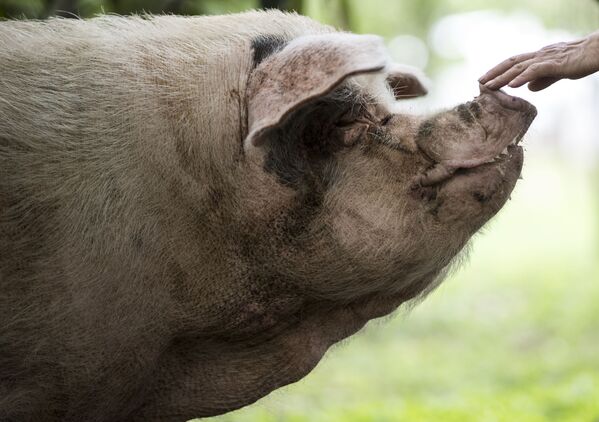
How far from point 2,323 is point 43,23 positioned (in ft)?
3.41

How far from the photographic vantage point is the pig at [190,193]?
3.54 m

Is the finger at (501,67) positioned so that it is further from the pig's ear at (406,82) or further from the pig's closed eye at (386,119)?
the pig's ear at (406,82)

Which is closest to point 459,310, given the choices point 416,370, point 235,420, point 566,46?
point 416,370

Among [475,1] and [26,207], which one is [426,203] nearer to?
[26,207]

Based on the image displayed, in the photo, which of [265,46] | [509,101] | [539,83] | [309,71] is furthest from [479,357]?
[309,71]

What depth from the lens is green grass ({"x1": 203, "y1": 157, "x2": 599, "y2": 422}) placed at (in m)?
7.11

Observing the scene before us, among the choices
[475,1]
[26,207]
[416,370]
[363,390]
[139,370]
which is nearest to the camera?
[26,207]

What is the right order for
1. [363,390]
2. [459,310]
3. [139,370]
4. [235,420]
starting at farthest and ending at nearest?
[459,310] → [363,390] → [235,420] → [139,370]

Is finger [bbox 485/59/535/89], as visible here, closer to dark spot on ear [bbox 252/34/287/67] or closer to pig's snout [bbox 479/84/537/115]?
pig's snout [bbox 479/84/537/115]

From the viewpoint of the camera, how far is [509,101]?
3.56 m

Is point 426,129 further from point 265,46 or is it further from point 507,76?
point 265,46

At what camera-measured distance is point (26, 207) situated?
3.53m

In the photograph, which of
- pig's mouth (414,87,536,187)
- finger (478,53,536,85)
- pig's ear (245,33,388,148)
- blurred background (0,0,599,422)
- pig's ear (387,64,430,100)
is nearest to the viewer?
pig's ear (245,33,388,148)

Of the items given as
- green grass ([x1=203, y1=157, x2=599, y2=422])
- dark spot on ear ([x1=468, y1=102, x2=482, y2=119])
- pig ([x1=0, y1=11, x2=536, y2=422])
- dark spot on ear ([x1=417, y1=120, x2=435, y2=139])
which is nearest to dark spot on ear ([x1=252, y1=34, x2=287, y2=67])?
pig ([x1=0, y1=11, x2=536, y2=422])
